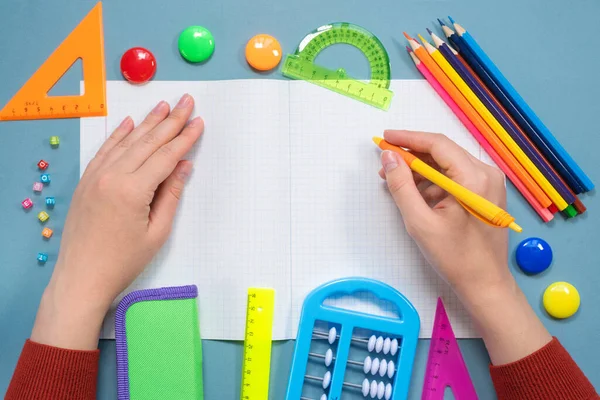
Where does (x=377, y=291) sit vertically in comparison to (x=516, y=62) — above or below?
below

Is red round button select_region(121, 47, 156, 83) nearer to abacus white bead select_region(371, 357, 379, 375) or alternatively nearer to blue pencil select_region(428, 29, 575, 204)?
blue pencil select_region(428, 29, 575, 204)

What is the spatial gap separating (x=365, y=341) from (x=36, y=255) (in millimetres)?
604

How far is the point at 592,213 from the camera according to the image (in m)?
1.08

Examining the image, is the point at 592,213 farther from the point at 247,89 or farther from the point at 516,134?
the point at 247,89

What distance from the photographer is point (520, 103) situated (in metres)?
1.05

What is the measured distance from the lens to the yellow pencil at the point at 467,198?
886 millimetres

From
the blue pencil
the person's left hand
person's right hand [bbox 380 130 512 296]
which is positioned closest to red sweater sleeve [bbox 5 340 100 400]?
the person's left hand

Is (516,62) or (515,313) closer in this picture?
(515,313)

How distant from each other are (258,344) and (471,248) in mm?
394

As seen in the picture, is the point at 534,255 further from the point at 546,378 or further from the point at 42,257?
the point at 42,257

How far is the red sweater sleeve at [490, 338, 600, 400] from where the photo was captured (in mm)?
936

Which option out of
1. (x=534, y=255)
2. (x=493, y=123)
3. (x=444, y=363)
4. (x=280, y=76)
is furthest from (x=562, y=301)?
(x=280, y=76)

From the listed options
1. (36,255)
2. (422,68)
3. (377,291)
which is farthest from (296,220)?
(36,255)

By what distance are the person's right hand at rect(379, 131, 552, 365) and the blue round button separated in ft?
0.26
